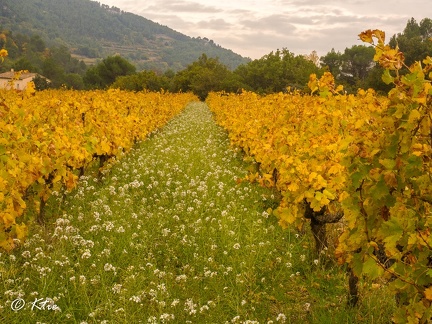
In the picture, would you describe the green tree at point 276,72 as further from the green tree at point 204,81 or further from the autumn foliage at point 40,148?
the autumn foliage at point 40,148

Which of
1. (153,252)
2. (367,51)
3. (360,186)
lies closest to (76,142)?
(153,252)

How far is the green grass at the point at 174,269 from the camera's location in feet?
17.7

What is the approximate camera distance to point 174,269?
264 inches

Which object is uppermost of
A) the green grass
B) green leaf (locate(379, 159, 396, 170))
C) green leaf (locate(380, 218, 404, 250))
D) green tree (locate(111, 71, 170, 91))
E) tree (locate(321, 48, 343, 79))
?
tree (locate(321, 48, 343, 79))

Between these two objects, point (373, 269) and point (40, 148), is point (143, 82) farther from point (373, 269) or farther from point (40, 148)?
point (373, 269)

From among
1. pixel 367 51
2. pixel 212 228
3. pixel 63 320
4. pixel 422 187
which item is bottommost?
pixel 63 320

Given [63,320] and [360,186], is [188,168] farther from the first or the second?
[360,186]

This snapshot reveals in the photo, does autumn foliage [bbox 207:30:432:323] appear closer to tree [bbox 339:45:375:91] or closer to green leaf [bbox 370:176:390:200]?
green leaf [bbox 370:176:390:200]

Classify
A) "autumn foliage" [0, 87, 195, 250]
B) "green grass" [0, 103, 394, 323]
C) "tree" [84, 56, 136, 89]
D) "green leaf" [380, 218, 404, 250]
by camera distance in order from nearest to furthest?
"green leaf" [380, 218, 404, 250]
"green grass" [0, 103, 394, 323]
"autumn foliage" [0, 87, 195, 250]
"tree" [84, 56, 136, 89]

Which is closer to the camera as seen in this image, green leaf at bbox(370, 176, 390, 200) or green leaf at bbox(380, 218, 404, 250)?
green leaf at bbox(380, 218, 404, 250)

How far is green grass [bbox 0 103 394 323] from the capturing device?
5402mm

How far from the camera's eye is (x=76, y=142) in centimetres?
867

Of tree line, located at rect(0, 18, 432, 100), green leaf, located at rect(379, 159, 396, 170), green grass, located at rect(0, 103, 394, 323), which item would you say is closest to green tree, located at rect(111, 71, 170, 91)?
tree line, located at rect(0, 18, 432, 100)

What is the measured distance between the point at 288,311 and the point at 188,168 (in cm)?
696
